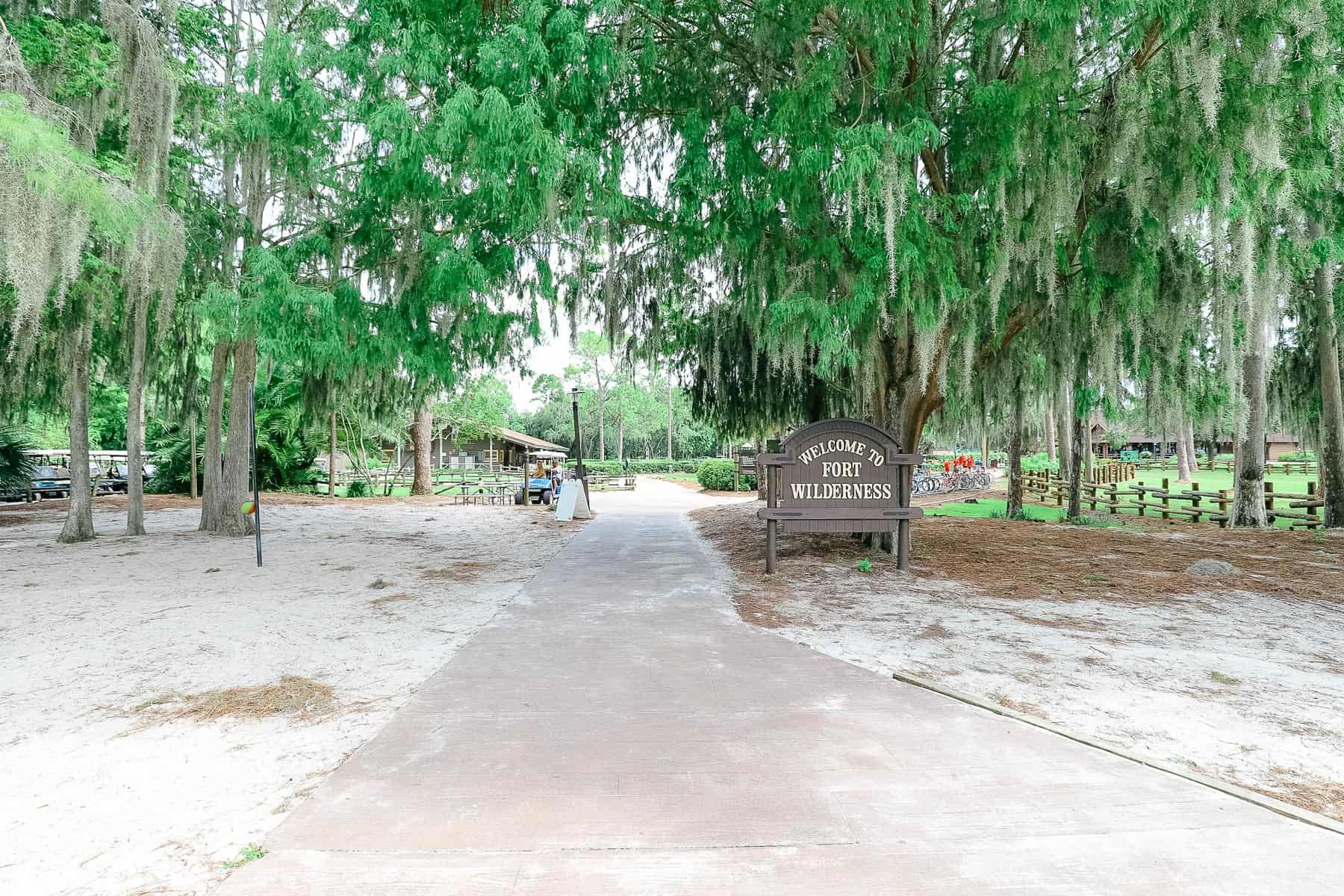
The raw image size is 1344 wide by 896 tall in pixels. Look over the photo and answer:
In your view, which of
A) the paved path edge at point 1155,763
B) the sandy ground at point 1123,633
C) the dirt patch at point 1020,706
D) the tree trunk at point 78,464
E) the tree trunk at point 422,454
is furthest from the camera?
the tree trunk at point 422,454

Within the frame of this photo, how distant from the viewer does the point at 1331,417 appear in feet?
39.1

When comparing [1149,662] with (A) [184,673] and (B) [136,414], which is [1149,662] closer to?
(A) [184,673]

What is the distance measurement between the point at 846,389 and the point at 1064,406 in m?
6.33

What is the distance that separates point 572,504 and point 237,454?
21.9ft

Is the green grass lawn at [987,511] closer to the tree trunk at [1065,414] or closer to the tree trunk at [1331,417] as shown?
the tree trunk at [1065,414]

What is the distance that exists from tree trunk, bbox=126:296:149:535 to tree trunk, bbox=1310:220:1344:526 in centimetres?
1926

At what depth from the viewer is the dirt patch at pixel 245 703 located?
11.9ft

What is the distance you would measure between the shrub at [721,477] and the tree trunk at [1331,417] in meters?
15.7

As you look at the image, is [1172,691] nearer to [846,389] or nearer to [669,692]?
[669,692]

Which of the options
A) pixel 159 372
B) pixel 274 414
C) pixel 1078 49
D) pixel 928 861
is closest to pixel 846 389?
pixel 1078 49

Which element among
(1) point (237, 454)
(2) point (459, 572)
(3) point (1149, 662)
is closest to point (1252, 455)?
(3) point (1149, 662)

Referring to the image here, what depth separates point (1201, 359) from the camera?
10.5 meters

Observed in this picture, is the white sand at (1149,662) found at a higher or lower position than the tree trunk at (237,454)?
lower

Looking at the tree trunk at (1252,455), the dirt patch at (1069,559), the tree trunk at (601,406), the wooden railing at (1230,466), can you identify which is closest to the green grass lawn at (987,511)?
the tree trunk at (1252,455)
